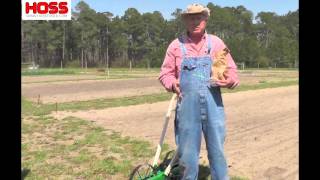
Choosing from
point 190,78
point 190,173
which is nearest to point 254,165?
point 190,173

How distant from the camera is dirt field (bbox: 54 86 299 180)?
6875mm

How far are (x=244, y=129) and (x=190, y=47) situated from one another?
596 cm

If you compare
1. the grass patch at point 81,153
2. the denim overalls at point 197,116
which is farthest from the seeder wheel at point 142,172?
the grass patch at point 81,153

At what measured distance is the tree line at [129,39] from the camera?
328ft

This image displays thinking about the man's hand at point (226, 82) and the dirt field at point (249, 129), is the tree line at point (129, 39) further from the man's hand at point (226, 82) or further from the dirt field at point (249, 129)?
A: the man's hand at point (226, 82)

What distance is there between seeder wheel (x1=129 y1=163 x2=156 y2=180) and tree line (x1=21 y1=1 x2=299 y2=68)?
293ft

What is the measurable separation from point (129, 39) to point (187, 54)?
4515 inches

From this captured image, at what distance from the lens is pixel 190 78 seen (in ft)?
15.5

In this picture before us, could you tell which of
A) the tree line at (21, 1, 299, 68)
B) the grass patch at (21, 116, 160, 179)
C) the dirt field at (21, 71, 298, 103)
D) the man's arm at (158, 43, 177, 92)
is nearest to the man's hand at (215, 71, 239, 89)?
the man's arm at (158, 43, 177, 92)

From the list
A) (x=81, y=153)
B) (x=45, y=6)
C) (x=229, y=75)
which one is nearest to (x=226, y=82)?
(x=229, y=75)

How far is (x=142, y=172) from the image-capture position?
5.54m

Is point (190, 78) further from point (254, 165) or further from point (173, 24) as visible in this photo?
point (173, 24)
